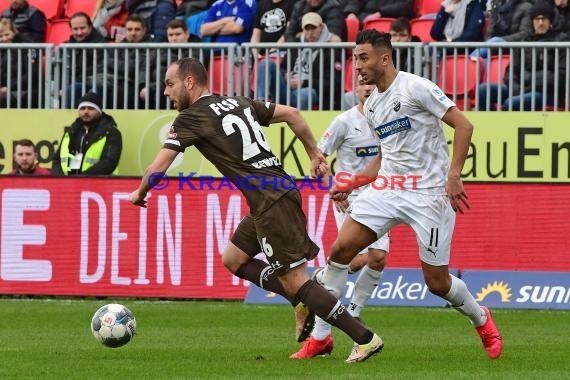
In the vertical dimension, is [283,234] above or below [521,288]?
above

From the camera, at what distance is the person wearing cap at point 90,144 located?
17.4m

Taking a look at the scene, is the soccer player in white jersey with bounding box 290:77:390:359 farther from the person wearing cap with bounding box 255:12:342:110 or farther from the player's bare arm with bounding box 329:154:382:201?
the person wearing cap with bounding box 255:12:342:110

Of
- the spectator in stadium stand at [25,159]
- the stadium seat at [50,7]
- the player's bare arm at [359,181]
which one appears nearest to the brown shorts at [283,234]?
the player's bare arm at [359,181]

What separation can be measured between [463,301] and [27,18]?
1135 cm

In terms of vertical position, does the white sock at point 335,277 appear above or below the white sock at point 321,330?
above

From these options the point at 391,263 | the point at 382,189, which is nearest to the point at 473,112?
the point at 391,263

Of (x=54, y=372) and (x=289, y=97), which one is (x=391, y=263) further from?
(x=54, y=372)

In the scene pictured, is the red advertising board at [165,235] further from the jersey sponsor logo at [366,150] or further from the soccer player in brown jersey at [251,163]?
the soccer player in brown jersey at [251,163]

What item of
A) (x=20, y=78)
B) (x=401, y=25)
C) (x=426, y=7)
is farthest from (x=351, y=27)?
(x=20, y=78)

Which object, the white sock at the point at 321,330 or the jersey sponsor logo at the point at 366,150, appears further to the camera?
the jersey sponsor logo at the point at 366,150

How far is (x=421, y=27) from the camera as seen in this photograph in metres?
18.6

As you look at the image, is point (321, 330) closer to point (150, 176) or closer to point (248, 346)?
point (248, 346)

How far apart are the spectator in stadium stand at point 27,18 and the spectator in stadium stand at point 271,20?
11.3 feet

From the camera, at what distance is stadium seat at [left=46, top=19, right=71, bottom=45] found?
20359mm
